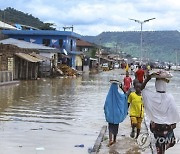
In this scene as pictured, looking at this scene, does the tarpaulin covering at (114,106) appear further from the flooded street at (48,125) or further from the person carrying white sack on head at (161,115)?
the person carrying white sack on head at (161,115)

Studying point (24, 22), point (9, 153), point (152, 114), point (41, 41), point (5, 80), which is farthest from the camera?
point (24, 22)

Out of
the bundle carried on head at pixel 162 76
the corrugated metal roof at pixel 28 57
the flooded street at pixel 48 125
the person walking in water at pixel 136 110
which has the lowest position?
the flooded street at pixel 48 125

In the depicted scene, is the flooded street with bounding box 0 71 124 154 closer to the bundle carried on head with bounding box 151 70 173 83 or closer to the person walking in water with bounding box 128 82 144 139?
the person walking in water with bounding box 128 82 144 139

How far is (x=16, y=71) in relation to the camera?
38.3m

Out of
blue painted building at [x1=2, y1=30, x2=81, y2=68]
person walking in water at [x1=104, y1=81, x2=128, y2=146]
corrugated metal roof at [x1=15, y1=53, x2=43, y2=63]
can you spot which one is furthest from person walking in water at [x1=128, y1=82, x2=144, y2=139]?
blue painted building at [x1=2, y1=30, x2=81, y2=68]

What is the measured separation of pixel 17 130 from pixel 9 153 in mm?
2751

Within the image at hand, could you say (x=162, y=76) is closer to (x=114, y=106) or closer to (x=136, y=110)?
(x=114, y=106)

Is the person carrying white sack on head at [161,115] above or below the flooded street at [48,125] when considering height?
above

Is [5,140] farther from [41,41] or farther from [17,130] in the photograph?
[41,41]

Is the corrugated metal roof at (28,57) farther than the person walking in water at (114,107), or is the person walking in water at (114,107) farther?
the corrugated metal roof at (28,57)

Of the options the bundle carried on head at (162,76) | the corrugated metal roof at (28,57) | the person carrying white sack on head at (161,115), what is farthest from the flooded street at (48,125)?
the corrugated metal roof at (28,57)

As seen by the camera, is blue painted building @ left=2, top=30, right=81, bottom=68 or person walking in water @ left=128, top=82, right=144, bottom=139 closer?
person walking in water @ left=128, top=82, right=144, bottom=139

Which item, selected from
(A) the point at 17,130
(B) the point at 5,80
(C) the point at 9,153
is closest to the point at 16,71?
(B) the point at 5,80

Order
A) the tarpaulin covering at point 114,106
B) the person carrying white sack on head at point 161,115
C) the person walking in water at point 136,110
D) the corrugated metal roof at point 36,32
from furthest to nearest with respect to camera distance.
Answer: the corrugated metal roof at point 36,32
the person walking in water at point 136,110
the tarpaulin covering at point 114,106
the person carrying white sack on head at point 161,115
